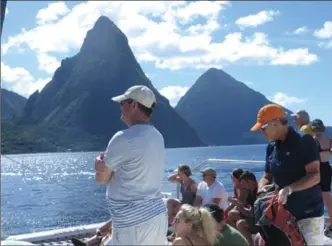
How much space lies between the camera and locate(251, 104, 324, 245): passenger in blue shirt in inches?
128

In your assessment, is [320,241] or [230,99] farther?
[230,99]

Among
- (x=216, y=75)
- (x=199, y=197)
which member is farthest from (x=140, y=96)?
(x=216, y=75)

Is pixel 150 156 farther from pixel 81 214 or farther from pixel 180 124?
pixel 180 124

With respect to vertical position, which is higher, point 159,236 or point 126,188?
point 126,188

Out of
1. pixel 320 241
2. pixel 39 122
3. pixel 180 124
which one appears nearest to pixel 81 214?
pixel 320 241

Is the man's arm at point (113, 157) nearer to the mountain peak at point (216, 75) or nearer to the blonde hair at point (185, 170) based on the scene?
the blonde hair at point (185, 170)

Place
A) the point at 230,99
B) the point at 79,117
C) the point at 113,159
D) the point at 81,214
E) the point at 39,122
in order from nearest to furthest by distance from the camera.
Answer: the point at 113,159 < the point at 81,214 < the point at 39,122 < the point at 79,117 < the point at 230,99

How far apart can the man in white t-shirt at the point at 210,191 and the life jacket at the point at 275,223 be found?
2.09 metres

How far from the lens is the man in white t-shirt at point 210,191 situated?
5.75 metres

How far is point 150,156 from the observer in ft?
9.20

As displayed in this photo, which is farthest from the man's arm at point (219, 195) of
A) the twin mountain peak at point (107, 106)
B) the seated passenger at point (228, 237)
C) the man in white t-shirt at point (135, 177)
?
the twin mountain peak at point (107, 106)

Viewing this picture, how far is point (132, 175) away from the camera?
9.05ft

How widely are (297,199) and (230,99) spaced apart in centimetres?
18339

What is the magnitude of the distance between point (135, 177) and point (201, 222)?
38.8 inches
